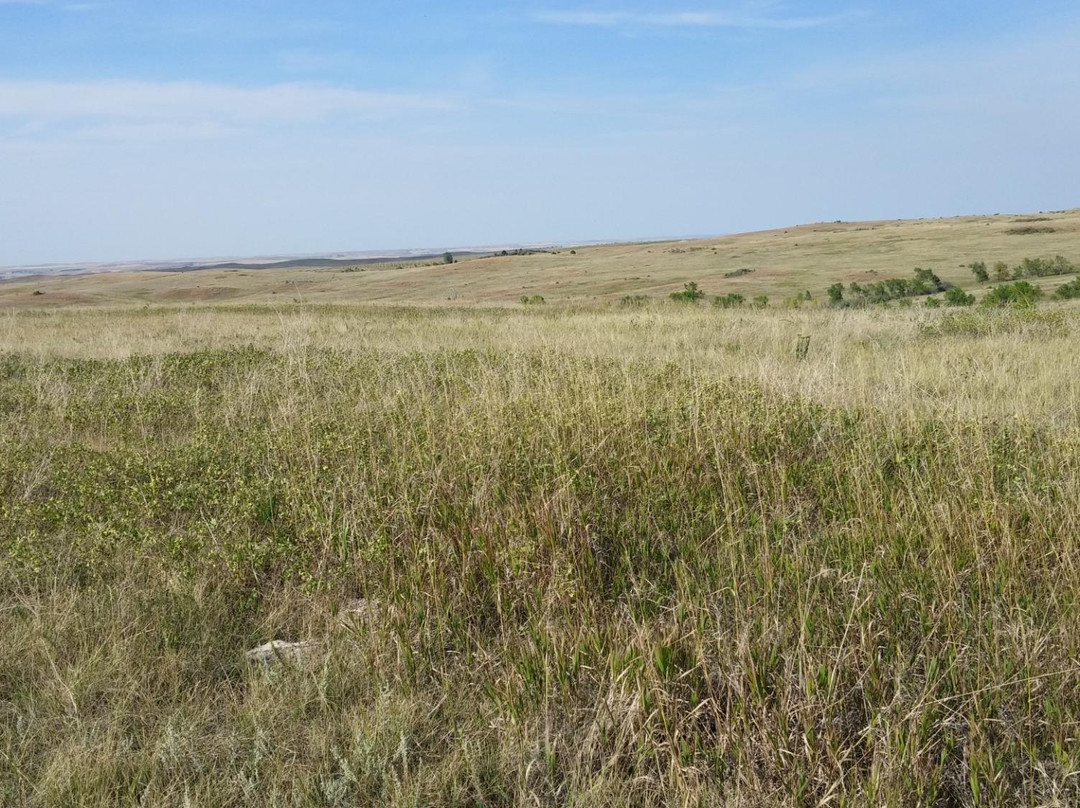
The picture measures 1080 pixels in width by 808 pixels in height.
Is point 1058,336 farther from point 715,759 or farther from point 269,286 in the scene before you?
point 269,286

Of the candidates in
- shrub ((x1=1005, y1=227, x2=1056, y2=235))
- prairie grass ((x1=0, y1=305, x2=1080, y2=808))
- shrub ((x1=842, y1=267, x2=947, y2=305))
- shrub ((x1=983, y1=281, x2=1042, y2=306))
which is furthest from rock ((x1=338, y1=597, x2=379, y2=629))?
shrub ((x1=1005, y1=227, x2=1056, y2=235))

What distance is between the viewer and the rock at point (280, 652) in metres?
3.11

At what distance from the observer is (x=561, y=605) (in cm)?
324

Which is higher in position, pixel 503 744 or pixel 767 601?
pixel 767 601

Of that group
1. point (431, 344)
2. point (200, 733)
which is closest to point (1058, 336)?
point (431, 344)

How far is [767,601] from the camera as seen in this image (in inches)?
118

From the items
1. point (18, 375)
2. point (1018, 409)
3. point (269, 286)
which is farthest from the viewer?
point (269, 286)

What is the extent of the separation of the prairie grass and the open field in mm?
23499

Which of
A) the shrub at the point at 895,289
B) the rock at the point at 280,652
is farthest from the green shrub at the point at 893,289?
the rock at the point at 280,652

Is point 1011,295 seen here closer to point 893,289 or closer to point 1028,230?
point 893,289

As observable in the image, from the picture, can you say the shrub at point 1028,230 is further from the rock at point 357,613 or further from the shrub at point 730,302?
the rock at point 357,613

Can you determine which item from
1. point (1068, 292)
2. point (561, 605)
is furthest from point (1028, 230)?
point (561, 605)

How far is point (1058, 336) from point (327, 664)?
1043cm

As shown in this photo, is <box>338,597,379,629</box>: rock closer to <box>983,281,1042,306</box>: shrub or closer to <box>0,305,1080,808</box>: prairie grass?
<box>0,305,1080,808</box>: prairie grass
